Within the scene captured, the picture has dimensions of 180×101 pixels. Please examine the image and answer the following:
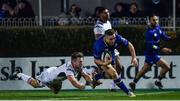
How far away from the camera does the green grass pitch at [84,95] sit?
68.6 feet

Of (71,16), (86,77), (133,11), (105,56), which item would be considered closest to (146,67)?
(105,56)

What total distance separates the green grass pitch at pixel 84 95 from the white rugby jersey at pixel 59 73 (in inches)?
16.9

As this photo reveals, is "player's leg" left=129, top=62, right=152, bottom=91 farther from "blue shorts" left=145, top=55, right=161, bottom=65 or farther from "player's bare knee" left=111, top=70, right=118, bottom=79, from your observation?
"player's bare knee" left=111, top=70, right=118, bottom=79

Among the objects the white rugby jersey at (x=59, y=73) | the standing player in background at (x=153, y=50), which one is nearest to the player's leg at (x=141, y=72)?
the standing player in background at (x=153, y=50)

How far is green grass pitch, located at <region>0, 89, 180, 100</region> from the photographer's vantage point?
68.6 ft

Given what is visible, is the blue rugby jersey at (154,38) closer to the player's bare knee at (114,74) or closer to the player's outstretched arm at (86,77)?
the player's outstretched arm at (86,77)

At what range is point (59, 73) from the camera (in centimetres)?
2119

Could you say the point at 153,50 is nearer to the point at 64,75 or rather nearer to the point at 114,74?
the point at 114,74

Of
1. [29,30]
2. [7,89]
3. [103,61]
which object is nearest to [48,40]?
[29,30]

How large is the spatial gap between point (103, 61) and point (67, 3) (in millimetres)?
8519

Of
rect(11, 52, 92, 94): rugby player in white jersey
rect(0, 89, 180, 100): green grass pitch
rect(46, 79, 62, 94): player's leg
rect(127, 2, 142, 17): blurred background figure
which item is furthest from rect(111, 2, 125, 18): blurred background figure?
rect(46, 79, 62, 94): player's leg

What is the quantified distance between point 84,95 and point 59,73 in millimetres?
1403

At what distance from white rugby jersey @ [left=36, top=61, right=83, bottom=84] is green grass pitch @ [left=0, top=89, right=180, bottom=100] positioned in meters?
0.43

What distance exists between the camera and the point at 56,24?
2778 centimetres
